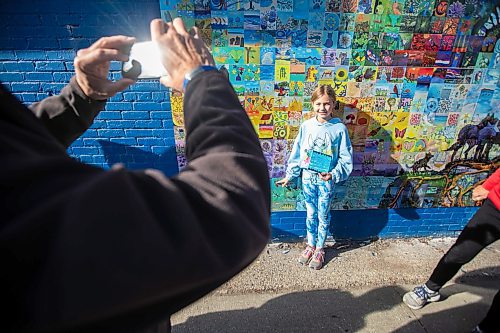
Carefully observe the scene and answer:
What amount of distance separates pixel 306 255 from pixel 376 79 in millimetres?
2007

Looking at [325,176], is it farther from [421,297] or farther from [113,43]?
[113,43]

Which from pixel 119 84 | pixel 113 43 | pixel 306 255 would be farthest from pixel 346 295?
pixel 113 43

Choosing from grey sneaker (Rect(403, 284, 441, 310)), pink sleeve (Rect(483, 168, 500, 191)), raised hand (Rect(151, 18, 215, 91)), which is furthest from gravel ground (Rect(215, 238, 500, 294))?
raised hand (Rect(151, 18, 215, 91))

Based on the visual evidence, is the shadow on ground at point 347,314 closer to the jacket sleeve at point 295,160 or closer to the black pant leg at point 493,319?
the black pant leg at point 493,319

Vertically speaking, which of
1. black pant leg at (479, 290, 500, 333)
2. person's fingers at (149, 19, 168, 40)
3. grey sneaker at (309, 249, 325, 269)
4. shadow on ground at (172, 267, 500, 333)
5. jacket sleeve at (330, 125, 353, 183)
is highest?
person's fingers at (149, 19, 168, 40)

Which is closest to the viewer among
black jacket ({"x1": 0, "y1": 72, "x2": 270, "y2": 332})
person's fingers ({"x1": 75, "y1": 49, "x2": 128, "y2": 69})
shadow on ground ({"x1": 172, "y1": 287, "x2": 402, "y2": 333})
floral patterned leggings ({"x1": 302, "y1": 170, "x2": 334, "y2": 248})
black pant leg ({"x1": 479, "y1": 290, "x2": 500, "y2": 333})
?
black jacket ({"x1": 0, "y1": 72, "x2": 270, "y2": 332})

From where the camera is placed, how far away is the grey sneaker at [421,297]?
2848 mm

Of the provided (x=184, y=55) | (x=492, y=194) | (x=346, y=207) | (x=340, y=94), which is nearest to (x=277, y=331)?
(x=346, y=207)

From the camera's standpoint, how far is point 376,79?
301 centimetres

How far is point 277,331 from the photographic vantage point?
2.63m

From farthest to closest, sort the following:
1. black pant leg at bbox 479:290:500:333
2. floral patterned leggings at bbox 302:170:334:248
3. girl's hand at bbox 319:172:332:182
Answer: floral patterned leggings at bbox 302:170:334:248
girl's hand at bbox 319:172:332:182
black pant leg at bbox 479:290:500:333

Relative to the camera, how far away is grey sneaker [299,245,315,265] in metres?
3.41

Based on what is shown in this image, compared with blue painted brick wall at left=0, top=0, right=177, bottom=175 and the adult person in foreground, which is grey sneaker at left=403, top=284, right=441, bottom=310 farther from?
the adult person in foreground

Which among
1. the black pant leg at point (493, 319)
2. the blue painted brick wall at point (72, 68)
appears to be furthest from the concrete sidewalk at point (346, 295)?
the blue painted brick wall at point (72, 68)
